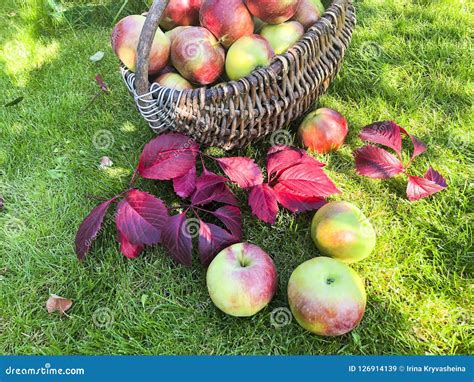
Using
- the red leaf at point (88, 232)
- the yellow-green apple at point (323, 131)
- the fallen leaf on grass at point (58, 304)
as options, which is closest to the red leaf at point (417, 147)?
the yellow-green apple at point (323, 131)

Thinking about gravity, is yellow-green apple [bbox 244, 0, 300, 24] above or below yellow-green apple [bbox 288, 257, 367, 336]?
above

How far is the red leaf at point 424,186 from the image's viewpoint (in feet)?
5.90

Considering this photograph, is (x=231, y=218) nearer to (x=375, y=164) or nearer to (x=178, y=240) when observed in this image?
(x=178, y=240)

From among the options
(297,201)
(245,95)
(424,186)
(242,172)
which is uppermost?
(245,95)

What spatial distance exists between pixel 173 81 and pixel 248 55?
12.5 inches

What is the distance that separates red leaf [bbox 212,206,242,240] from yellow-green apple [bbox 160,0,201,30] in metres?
0.89

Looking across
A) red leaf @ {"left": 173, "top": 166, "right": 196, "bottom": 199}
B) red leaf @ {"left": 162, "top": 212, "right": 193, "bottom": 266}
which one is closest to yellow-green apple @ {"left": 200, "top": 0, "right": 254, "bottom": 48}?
red leaf @ {"left": 173, "top": 166, "right": 196, "bottom": 199}

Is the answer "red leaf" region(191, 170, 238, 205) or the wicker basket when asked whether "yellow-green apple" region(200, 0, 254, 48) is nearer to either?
the wicker basket

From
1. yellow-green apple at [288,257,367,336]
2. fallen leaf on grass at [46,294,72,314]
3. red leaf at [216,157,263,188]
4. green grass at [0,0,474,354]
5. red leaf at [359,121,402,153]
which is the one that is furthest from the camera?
red leaf at [359,121,402,153]

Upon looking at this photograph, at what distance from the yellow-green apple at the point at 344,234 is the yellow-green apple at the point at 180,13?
1.05m

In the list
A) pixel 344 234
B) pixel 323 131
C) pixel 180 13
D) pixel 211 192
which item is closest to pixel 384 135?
pixel 323 131

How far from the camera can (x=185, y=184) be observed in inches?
70.4

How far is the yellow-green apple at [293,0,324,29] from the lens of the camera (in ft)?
6.47

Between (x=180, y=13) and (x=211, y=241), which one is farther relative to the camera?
(x=180, y=13)
